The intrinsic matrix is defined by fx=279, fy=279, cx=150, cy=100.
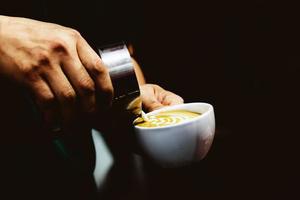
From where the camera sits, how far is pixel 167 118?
0.86m

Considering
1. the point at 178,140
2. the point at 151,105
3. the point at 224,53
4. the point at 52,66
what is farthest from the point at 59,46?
the point at 224,53

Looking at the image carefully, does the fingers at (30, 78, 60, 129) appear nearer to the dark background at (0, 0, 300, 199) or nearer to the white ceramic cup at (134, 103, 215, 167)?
the white ceramic cup at (134, 103, 215, 167)

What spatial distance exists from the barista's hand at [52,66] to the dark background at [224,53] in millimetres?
613

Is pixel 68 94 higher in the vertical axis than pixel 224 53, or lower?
higher

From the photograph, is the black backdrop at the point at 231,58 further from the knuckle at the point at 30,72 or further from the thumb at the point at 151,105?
the knuckle at the point at 30,72

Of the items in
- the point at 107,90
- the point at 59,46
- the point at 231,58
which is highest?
the point at 59,46

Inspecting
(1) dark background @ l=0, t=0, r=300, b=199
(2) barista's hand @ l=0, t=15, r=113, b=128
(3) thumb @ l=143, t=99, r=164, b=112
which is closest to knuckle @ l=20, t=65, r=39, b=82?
(2) barista's hand @ l=0, t=15, r=113, b=128

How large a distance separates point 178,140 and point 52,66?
34cm

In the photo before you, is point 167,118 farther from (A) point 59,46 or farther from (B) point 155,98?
(A) point 59,46

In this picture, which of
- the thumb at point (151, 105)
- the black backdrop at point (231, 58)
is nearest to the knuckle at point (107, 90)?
the thumb at point (151, 105)

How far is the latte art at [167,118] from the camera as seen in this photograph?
2.68ft

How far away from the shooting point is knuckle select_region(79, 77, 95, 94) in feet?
2.09

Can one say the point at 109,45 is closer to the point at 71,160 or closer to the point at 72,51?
the point at 72,51

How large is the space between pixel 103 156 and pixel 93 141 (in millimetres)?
68
